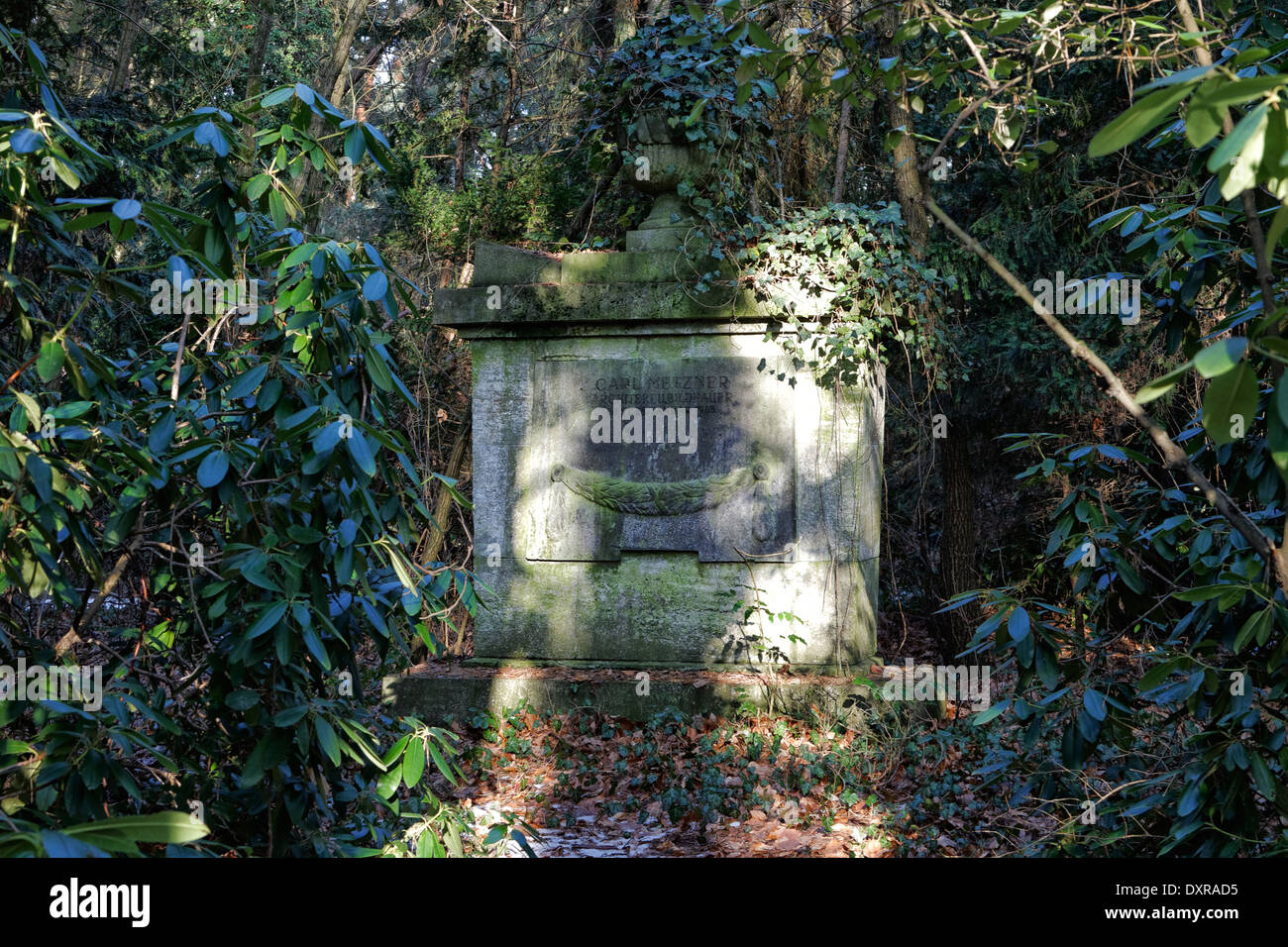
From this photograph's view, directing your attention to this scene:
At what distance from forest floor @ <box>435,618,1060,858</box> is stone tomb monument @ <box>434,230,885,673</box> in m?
0.51

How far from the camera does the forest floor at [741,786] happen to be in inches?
176

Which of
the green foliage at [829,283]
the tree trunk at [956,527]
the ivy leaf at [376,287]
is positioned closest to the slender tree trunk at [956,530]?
the tree trunk at [956,527]

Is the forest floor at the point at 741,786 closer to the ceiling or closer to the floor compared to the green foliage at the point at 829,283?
closer to the floor

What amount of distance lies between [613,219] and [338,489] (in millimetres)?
6443

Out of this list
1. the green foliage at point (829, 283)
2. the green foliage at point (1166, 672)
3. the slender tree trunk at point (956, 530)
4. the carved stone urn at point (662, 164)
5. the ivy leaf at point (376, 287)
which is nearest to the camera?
the green foliage at point (1166, 672)

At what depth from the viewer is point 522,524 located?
20.6ft

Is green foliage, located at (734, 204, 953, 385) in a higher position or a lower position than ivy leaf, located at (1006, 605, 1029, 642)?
higher

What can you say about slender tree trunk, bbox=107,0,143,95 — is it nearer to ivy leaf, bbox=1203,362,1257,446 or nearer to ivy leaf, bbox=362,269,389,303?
ivy leaf, bbox=362,269,389,303

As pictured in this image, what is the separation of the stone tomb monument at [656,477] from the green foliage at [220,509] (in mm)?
3001

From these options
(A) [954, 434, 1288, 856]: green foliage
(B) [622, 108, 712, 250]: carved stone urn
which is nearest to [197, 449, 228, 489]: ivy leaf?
(A) [954, 434, 1288, 856]: green foliage

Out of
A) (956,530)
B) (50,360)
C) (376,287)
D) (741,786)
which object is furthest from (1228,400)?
(956,530)

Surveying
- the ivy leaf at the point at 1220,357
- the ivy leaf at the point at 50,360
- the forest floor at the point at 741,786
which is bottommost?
the forest floor at the point at 741,786

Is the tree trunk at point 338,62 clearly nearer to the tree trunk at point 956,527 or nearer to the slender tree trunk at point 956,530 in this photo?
the slender tree trunk at point 956,530

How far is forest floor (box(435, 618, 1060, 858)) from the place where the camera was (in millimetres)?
4461
